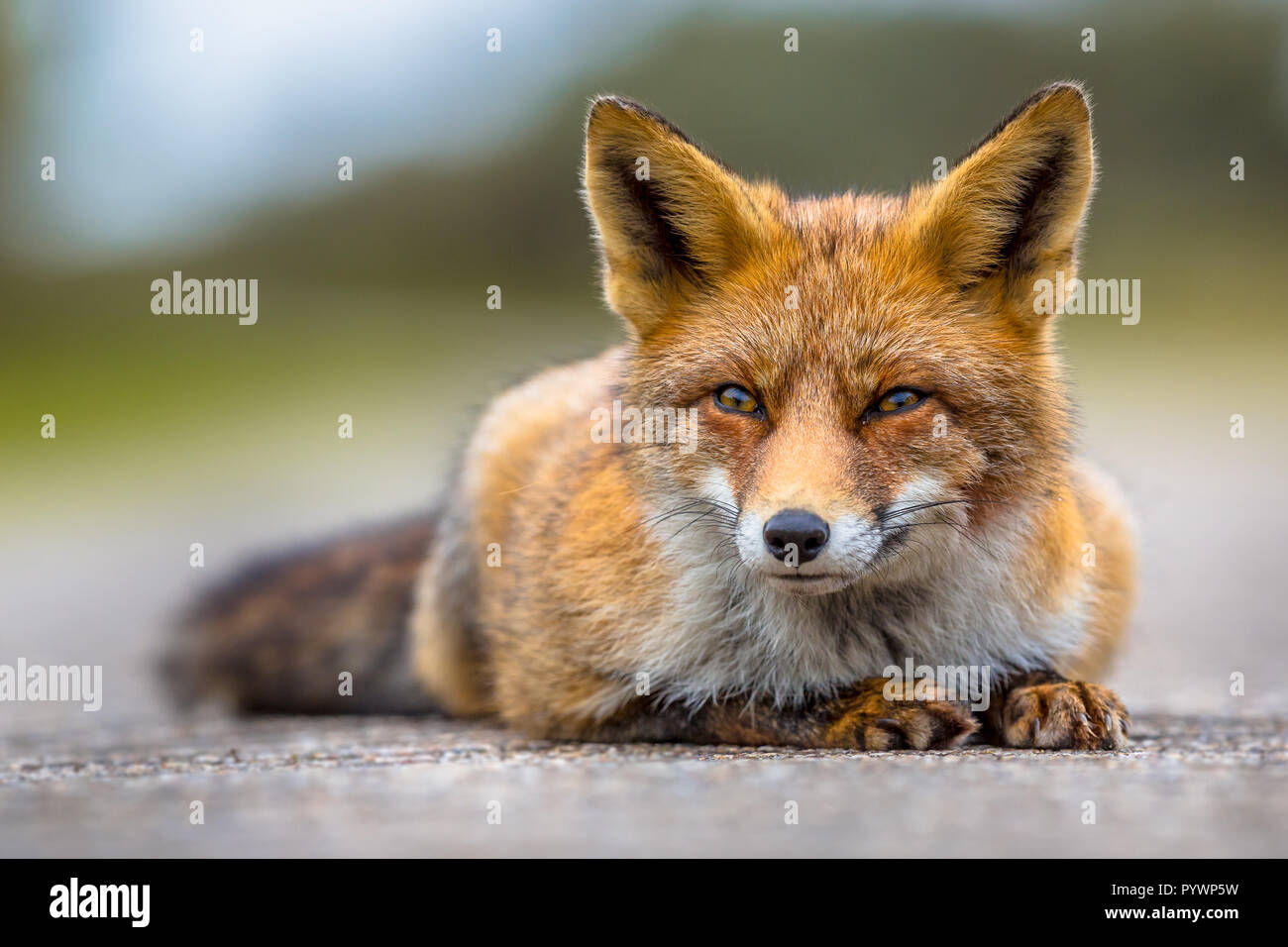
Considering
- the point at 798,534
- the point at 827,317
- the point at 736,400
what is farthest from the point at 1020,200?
the point at 798,534

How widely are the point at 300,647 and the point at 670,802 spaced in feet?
14.7

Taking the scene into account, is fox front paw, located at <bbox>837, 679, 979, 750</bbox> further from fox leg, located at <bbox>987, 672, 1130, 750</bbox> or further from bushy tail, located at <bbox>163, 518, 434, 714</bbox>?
bushy tail, located at <bbox>163, 518, 434, 714</bbox>

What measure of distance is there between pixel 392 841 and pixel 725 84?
87.3 feet

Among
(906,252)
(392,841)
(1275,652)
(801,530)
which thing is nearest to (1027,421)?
(906,252)

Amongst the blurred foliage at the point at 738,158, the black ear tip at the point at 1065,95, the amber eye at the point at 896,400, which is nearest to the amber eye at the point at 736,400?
the amber eye at the point at 896,400

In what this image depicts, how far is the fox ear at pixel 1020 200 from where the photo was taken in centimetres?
543

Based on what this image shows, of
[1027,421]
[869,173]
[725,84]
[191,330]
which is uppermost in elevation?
[725,84]

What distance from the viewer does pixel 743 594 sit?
5770mm

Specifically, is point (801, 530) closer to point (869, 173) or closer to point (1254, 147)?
point (869, 173)

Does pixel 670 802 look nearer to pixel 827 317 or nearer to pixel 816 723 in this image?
pixel 816 723

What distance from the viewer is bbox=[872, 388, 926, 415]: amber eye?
5203 millimetres

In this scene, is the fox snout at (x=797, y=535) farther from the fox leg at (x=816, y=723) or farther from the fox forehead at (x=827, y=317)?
the fox leg at (x=816, y=723)

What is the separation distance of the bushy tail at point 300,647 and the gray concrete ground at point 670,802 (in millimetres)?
2348

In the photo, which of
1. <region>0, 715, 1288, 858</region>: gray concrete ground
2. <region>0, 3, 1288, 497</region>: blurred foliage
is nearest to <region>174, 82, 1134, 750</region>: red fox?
<region>0, 715, 1288, 858</region>: gray concrete ground
